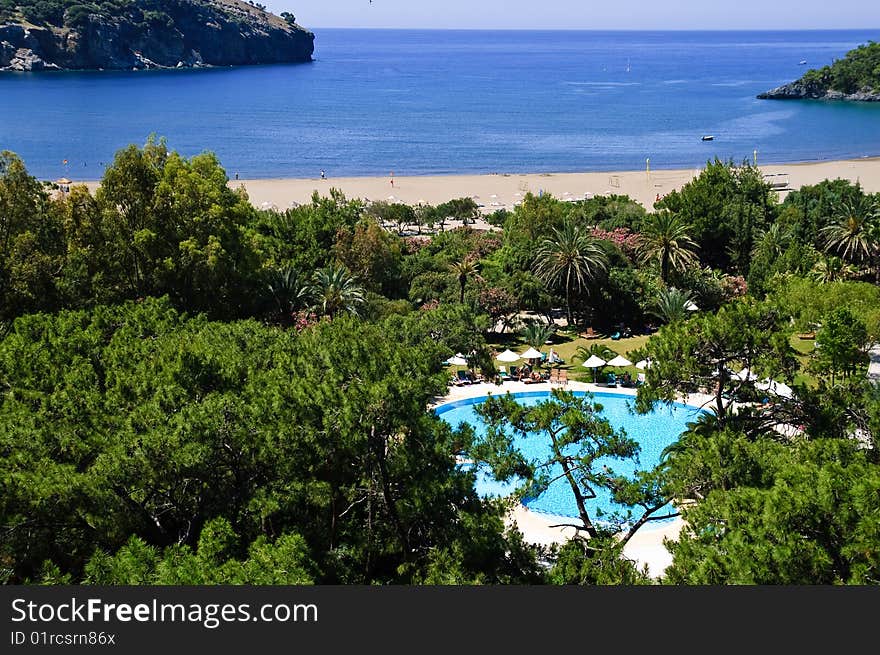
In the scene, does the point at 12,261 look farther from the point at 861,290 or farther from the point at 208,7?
the point at 208,7

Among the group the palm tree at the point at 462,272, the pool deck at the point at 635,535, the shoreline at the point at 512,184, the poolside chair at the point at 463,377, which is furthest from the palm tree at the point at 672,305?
the shoreline at the point at 512,184

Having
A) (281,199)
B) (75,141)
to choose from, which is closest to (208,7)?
(75,141)

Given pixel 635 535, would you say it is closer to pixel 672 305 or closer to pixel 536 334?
pixel 536 334

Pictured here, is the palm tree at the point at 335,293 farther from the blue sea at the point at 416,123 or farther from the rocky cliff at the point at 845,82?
the rocky cliff at the point at 845,82

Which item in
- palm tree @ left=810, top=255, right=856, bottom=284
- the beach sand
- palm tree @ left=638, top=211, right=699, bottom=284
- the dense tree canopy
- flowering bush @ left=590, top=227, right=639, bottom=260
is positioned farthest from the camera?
the beach sand

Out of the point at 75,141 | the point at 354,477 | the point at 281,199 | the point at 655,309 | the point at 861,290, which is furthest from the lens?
the point at 75,141

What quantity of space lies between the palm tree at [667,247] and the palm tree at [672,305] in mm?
3282

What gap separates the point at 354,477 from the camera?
45.1 feet

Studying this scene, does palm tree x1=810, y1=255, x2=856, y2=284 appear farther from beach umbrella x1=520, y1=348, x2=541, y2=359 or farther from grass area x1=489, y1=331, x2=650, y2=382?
beach umbrella x1=520, y1=348, x2=541, y2=359

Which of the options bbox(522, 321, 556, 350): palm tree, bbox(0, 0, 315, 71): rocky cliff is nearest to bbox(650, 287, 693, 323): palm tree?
bbox(522, 321, 556, 350): palm tree

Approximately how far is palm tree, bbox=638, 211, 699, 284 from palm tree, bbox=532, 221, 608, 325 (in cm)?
271

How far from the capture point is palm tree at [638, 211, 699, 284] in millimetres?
37062

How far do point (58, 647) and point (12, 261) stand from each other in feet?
68.9

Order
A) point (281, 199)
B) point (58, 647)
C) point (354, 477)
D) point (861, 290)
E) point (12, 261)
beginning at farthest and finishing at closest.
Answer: point (281, 199), point (861, 290), point (12, 261), point (354, 477), point (58, 647)
